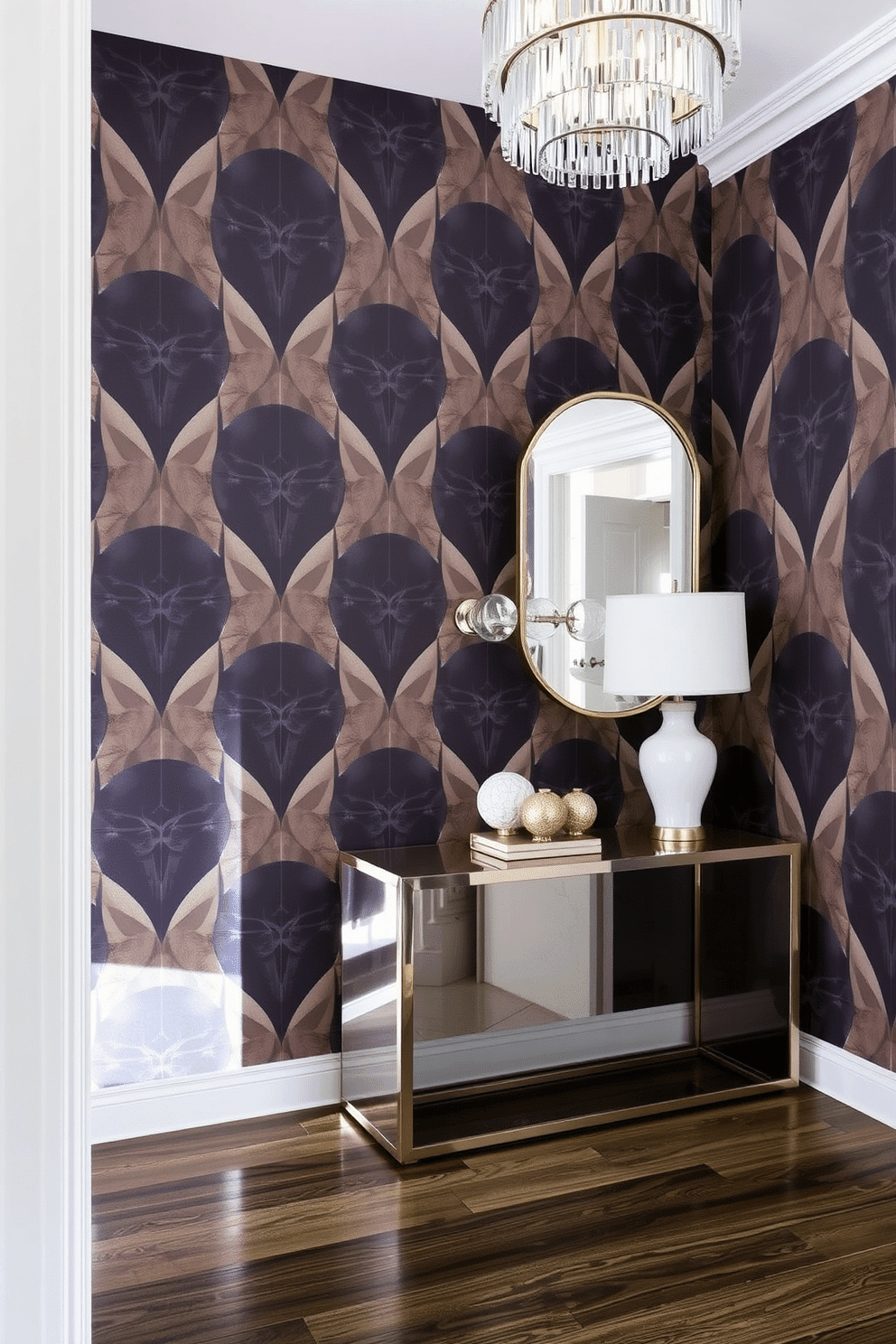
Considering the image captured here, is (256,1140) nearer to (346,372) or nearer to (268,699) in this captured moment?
(268,699)

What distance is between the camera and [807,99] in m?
2.93

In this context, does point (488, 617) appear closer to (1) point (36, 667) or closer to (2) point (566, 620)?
(2) point (566, 620)

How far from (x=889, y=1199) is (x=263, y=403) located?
2315 millimetres

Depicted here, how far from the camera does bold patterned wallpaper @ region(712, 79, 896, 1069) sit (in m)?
2.76

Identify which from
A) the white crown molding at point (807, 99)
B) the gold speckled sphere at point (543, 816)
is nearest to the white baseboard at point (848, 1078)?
the gold speckled sphere at point (543, 816)

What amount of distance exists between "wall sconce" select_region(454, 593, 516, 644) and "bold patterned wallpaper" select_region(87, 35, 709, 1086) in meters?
0.06

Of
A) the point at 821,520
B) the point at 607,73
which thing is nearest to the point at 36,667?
the point at 607,73

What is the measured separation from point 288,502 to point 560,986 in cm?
149

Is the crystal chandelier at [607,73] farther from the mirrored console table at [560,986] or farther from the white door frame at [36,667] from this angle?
the mirrored console table at [560,986]

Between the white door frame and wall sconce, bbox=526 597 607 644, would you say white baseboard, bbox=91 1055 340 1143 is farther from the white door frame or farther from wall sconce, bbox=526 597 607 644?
the white door frame

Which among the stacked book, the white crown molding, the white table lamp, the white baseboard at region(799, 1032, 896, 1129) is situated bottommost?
the white baseboard at region(799, 1032, 896, 1129)

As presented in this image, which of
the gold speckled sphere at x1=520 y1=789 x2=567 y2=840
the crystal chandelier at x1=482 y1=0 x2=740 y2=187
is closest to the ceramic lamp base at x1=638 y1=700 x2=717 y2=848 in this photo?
the gold speckled sphere at x1=520 y1=789 x2=567 y2=840

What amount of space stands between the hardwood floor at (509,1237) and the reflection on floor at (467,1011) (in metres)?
0.32

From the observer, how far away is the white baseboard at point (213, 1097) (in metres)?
2.67
